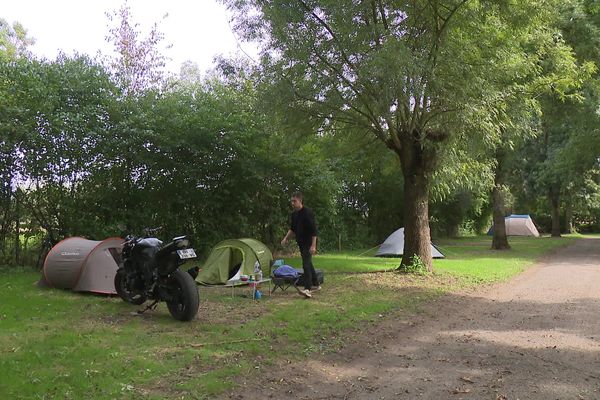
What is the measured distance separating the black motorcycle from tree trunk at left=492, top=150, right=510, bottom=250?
1682 centimetres

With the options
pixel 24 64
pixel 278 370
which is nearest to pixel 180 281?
pixel 278 370

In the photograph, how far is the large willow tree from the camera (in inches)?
388

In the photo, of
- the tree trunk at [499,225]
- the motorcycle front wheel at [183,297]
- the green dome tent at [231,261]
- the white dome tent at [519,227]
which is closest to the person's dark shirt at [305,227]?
the green dome tent at [231,261]

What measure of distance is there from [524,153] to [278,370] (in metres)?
27.6

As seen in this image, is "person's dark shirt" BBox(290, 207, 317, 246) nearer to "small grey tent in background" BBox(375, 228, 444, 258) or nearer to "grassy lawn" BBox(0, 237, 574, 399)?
"grassy lawn" BBox(0, 237, 574, 399)

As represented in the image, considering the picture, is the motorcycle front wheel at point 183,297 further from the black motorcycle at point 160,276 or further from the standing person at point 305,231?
the standing person at point 305,231

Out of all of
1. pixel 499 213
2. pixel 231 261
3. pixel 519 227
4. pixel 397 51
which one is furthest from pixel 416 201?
pixel 519 227

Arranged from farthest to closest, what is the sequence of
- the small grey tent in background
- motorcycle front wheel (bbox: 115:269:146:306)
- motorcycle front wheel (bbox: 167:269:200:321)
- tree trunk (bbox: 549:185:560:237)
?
tree trunk (bbox: 549:185:560:237) → the small grey tent in background → motorcycle front wheel (bbox: 115:269:146:306) → motorcycle front wheel (bbox: 167:269:200:321)

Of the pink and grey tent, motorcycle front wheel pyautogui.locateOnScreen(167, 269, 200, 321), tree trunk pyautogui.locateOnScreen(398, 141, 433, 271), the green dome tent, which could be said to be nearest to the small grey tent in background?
tree trunk pyautogui.locateOnScreen(398, 141, 433, 271)

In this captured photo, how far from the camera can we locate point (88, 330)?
6.40 meters

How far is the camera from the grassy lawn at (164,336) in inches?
178

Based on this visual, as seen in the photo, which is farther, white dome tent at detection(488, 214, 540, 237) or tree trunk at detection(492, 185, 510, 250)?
white dome tent at detection(488, 214, 540, 237)

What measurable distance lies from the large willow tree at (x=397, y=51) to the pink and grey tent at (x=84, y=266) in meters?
4.52

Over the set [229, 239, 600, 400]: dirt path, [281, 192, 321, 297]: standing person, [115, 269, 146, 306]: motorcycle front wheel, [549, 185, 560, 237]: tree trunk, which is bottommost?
[229, 239, 600, 400]: dirt path
